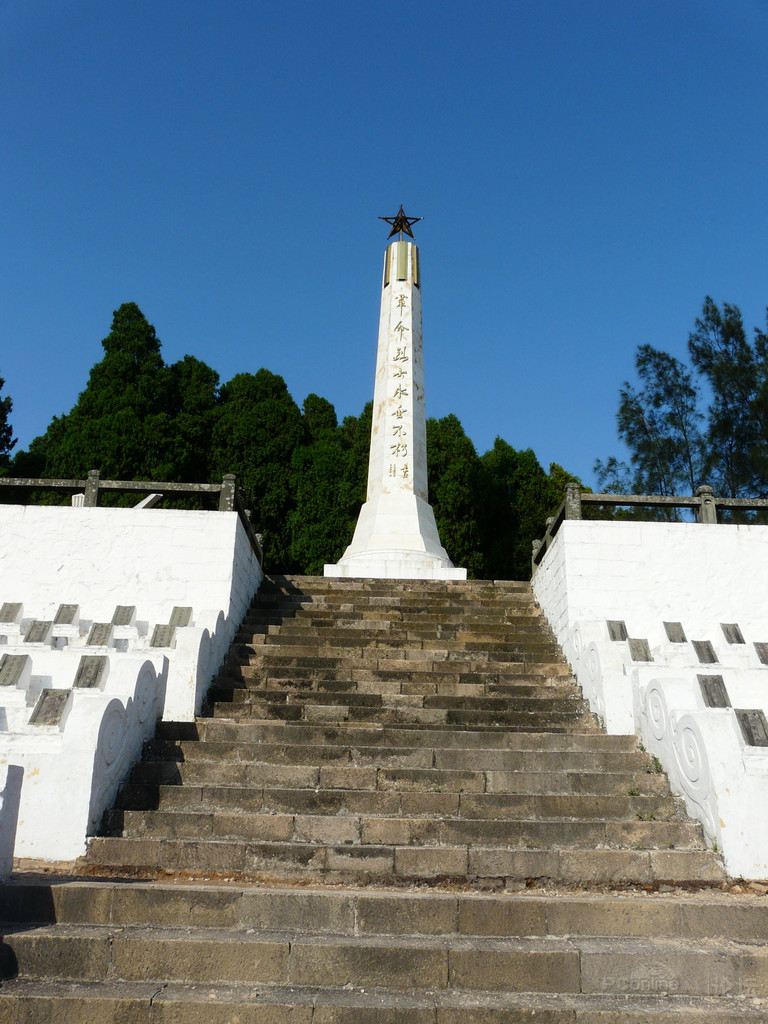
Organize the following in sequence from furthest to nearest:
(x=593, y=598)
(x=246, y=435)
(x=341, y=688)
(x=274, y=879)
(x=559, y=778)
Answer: (x=246, y=435) < (x=593, y=598) < (x=341, y=688) < (x=559, y=778) < (x=274, y=879)

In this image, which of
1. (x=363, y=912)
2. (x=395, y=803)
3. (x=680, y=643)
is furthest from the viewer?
(x=680, y=643)

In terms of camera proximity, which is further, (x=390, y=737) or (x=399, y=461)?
(x=399, y=461)

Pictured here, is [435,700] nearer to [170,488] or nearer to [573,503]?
[573,503]

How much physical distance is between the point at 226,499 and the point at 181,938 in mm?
6538

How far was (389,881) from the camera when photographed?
4.57 meters

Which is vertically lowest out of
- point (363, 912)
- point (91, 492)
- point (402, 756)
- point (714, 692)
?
point (363, 912)

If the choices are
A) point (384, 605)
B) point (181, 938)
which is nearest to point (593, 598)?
point (384, 605)

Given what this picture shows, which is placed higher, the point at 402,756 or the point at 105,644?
the point at 105,644

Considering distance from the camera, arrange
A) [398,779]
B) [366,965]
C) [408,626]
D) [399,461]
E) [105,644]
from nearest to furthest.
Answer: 1. [366,965]
2. [398,779]
3. [105,644]
4. [408,626]
5. [399,461]

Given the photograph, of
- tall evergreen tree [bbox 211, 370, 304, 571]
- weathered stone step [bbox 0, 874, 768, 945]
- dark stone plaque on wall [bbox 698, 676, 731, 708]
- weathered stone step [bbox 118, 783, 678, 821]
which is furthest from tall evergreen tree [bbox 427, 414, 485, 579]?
weathered stone step [bbox 0, 874, 768, 945]

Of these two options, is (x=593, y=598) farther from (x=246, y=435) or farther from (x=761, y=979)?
(x=246, y=435)

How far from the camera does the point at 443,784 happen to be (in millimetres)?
5547

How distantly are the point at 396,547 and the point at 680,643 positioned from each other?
6.43 m

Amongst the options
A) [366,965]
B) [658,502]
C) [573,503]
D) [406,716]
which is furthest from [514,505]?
[366,965]
